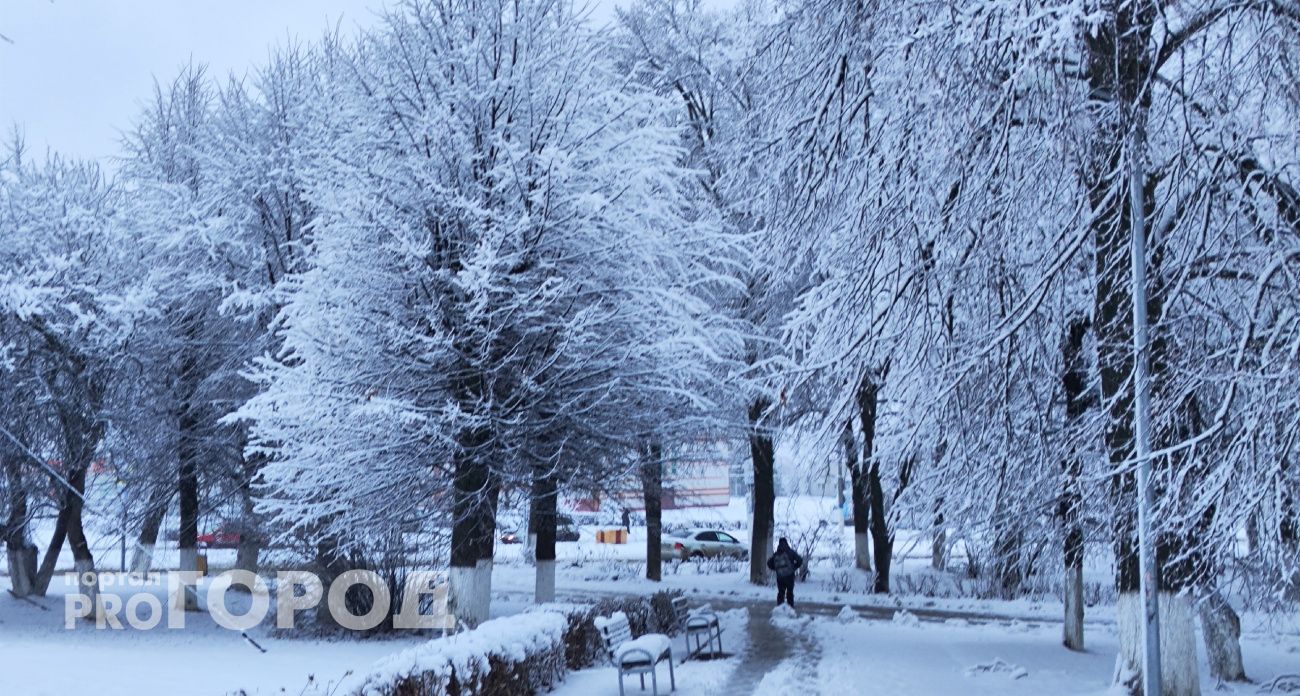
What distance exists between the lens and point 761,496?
2734 cm

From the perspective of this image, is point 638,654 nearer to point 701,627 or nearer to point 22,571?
point 701,627

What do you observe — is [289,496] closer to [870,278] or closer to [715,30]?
[870,278]

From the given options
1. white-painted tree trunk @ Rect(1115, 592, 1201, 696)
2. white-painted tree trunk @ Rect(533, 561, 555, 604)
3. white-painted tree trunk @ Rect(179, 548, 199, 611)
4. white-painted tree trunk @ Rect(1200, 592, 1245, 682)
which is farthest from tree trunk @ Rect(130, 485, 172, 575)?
white-painted tree trunk @ Rect(1200, 592, 1245, 682)

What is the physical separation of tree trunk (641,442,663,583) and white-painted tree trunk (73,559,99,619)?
10874 millimetres

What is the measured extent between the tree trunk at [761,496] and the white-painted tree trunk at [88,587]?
45.0 ft

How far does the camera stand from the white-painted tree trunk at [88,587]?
21906 mm

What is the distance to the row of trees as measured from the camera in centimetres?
882

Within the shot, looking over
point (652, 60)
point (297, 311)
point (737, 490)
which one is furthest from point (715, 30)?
point (737, 490)

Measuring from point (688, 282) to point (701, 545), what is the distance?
26.7 meters

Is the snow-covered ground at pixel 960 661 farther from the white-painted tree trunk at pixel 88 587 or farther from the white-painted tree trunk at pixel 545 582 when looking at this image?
the white-painted tree trunk at pixel 88 587

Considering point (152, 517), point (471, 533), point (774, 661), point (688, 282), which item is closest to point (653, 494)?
point (688, 282)

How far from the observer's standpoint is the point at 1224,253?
9195mm

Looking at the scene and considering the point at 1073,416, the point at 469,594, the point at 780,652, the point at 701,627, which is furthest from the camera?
the point at 469,594

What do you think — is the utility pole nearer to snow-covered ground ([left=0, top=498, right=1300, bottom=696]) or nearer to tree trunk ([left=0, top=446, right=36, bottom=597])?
snow-covered ground ([left=0, top=498, right=1300, bottom=696])
